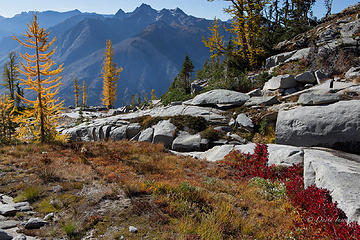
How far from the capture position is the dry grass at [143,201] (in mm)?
4387

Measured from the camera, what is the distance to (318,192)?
575 centimetres

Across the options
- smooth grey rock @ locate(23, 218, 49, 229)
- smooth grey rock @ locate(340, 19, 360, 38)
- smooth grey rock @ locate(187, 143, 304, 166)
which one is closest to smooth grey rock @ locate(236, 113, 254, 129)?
smooth grey rock @ locate(187, 143, 304, 166)

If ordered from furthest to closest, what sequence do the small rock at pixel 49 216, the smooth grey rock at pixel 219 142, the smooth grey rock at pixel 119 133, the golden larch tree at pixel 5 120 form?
the smooth grey rock at pixel 119 133 → the golden larch tree at pixel 5 120 → the smooth grey rock at pixel 219 142 → the small rock at pixel 49 216

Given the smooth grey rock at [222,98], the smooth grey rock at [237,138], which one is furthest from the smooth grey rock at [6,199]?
the smooth grey rock at [222,98]

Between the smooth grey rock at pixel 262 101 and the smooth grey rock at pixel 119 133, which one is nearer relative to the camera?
the smooth grey rock at pixel 262 101

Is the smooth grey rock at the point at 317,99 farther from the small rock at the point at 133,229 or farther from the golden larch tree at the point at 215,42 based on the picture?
the golden larch tree at the point at 215,42

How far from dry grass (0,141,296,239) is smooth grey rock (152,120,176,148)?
174 inches

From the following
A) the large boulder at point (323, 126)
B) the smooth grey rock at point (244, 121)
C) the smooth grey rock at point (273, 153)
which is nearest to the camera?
the large boulder at point (323, 126)

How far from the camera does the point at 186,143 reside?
1320 cm

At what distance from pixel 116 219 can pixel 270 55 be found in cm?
2380

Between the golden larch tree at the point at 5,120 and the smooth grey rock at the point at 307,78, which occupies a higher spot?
the smooth grey rock at the point at 307,78

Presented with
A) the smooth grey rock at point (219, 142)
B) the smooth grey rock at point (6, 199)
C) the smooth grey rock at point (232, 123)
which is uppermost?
the smooth grey rock at point (232, 123)

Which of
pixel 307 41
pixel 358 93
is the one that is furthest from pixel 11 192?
pixel 307 41

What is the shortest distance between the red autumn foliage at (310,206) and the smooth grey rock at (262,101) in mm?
5111
